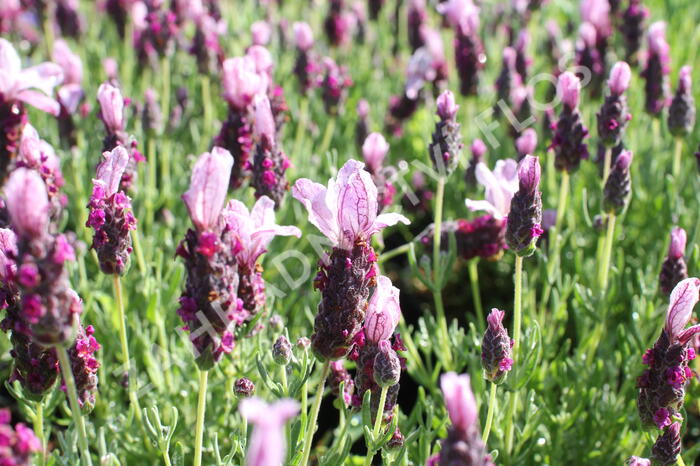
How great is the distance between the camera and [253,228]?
2.01 m

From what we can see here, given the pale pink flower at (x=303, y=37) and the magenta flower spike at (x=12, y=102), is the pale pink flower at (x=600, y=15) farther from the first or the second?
the magenta flower spike at (x=12, y=102)

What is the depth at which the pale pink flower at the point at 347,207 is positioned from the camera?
1.73 m

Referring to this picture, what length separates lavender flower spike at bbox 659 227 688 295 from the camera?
2451 millimetres

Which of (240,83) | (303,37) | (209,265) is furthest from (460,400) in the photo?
(303,37)

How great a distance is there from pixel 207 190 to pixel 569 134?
1.58 metres

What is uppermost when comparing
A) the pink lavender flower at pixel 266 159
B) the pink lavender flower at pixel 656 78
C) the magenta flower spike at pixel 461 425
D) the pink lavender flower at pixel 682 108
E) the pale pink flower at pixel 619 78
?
the pink lavender flower at pixel 656 78

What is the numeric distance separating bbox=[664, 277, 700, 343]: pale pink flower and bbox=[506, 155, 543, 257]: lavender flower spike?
38 cm

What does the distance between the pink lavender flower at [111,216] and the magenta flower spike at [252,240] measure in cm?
27

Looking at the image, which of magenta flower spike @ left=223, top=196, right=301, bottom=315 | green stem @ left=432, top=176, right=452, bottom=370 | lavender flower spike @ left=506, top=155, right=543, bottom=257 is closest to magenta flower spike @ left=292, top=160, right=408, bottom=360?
magenta flower spike @ left=223, top=196, right=301, bottom=315

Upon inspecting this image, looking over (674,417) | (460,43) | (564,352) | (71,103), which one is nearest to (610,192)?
(564,352)

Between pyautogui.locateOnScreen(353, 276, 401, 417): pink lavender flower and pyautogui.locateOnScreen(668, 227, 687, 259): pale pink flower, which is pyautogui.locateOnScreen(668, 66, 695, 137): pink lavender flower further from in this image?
pyautogui.locateOnScreen(353, 276, 401, 417): pink lavender flower

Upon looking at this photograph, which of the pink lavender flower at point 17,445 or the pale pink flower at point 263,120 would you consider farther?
the pale pink flower at point 263,120

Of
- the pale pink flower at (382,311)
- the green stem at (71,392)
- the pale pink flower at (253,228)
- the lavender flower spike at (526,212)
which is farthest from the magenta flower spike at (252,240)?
the lavender flower spike at (526,212)

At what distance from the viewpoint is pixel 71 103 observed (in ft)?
11.7
